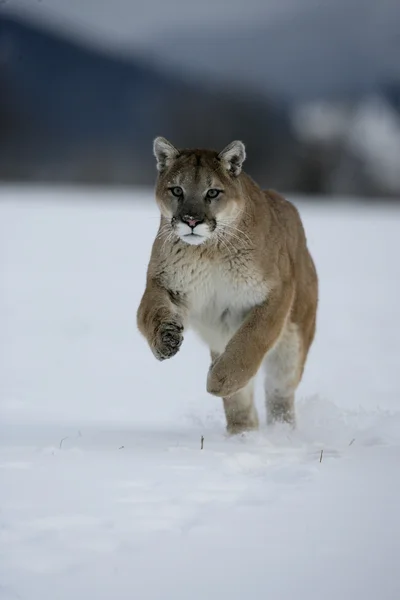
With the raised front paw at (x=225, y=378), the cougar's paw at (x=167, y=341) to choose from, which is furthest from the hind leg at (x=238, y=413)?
the cougar's paw at (x=167, y=341)

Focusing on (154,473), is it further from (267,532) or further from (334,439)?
(334,439)

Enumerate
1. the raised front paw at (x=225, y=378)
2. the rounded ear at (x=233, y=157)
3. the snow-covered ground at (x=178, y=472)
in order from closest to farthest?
the snow-covered ground at (x=178, y=472), the raised front paw at (x=225, y=378), the rounded ear at (x=233, y=157)

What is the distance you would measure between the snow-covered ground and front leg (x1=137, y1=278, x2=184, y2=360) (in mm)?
533

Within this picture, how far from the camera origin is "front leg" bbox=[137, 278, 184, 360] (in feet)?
16.5

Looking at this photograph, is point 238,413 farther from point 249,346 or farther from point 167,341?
point 167,341

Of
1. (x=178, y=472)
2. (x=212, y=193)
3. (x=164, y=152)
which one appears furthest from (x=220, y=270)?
(x=178, y=472)

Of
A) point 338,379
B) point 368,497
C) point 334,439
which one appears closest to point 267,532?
point 368,497

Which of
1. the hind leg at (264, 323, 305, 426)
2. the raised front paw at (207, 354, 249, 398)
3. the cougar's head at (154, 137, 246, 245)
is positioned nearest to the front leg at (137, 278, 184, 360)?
the raised front paw at (207, 354, 249, 398)

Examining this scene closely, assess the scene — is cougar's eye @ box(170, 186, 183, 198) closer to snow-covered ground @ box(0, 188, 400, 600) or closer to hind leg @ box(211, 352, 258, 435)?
hind leg @ box(211, 352, 258, 435)

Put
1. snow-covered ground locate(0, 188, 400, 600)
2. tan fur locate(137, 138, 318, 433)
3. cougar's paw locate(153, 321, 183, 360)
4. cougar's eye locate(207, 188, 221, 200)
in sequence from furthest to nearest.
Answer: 1. cougar's eye locate(207, 188, 221, 200)
2. tan fur locate(137, 138, 318, 433)
3. cougar's paw locate(153, 321, 183, 360)
4. snow-covered ground locate(0, 188, 400, 600)

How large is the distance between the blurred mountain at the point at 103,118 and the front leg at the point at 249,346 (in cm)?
2315

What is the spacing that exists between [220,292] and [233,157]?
84 cm

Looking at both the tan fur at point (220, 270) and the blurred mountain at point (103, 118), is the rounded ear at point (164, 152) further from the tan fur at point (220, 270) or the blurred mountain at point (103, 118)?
the blurred mountain at point (103, 118)

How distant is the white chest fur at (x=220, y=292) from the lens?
5.46 metres
